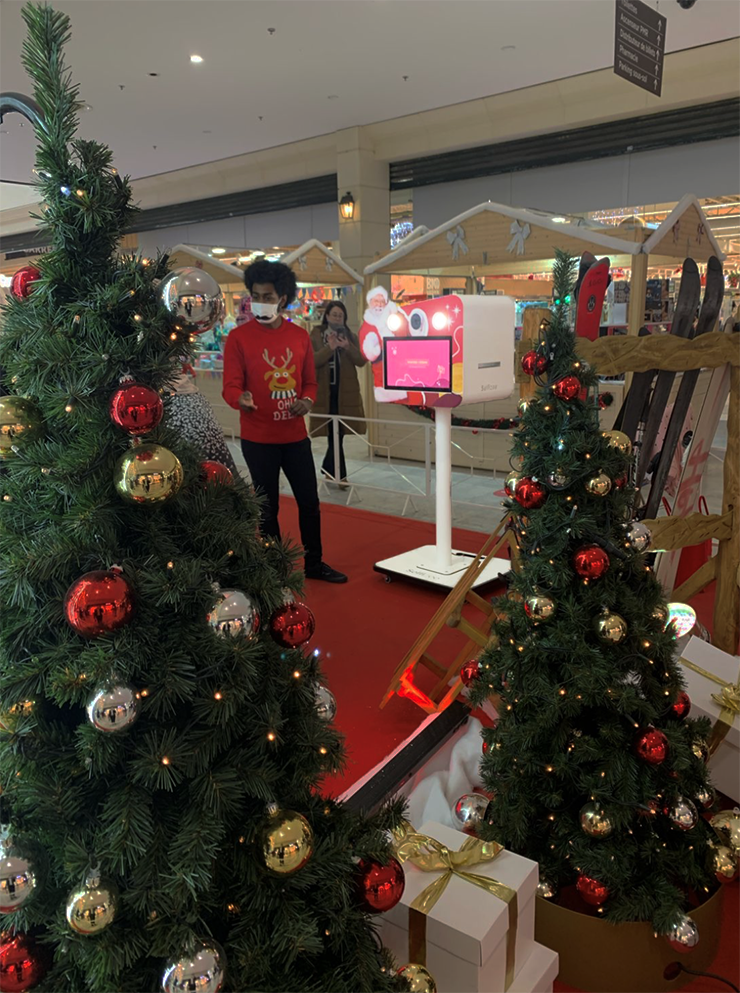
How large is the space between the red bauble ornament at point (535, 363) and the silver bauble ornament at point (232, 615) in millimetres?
1102

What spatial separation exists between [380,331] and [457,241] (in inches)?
109

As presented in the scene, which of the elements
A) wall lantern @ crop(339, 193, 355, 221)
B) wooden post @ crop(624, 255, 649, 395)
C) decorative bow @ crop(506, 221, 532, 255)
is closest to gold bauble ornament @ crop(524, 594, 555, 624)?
wooden post @ crop(624, 255, 649, 395)

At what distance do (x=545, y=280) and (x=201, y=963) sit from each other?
8.54m

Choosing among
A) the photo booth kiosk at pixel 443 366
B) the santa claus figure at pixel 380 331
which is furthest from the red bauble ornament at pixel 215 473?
the santa claus figure at pixel 380 331

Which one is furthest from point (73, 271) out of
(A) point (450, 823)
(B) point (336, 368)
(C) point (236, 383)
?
(B) point (336, 368)

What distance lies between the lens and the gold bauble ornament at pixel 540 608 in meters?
1.63

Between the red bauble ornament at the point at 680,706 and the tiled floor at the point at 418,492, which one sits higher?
the red bauble ornament at the point at 680,706

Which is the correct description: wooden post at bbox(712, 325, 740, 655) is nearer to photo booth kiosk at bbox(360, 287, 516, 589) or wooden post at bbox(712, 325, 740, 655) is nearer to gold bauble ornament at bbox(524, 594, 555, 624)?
photo booth kiosk at bbox(360, 287, 516, 589)

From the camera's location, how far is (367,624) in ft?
11.4

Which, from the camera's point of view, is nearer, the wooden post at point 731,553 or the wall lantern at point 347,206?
the wooden post at point 731,553

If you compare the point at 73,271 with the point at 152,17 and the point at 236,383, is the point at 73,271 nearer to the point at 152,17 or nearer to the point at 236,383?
the point at 236,383

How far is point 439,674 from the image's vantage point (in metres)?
2.69

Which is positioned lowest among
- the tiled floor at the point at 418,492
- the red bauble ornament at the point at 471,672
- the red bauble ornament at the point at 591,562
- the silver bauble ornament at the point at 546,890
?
the tiled floor at the point at 418,492

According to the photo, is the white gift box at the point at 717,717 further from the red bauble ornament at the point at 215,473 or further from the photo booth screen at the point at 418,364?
the photo booth screen at the point at 418,364
